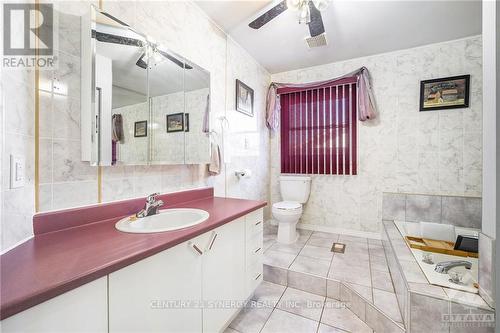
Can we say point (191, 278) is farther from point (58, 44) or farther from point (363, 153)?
point (363, 153)

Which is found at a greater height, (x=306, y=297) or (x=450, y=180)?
(x=450, y=180)

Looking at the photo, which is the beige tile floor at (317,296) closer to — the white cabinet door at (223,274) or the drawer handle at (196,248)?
the white cabinet door at (223,274)

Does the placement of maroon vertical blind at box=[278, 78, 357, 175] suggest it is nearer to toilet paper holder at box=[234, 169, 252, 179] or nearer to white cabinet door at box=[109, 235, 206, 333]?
toilet paper holder at box=[234, 169, 252, 179]

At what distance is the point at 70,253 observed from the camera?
74 cm

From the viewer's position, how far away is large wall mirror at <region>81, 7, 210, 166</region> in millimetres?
1066

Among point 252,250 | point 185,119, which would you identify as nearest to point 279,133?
point 185,119

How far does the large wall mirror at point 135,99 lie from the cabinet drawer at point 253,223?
633mm

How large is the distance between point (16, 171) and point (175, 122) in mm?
914

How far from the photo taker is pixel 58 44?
991mm

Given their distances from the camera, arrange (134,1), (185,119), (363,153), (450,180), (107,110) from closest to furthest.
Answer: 1. (107,110)
2. (134,1)
3. (185,119)
4. (450,180)
5. (363,153)

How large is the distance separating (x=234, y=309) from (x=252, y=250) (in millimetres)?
378

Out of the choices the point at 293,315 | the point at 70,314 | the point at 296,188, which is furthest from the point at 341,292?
the point at 70,314

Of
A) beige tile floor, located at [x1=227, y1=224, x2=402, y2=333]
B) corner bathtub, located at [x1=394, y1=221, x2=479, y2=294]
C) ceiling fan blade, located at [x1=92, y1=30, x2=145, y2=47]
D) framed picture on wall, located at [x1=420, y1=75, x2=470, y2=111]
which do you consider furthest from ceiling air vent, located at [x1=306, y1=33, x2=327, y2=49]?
beige tile floor, located at [x1=227, y1=224, x2=402, y2=333]

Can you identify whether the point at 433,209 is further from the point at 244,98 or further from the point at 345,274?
the point at 244,98
